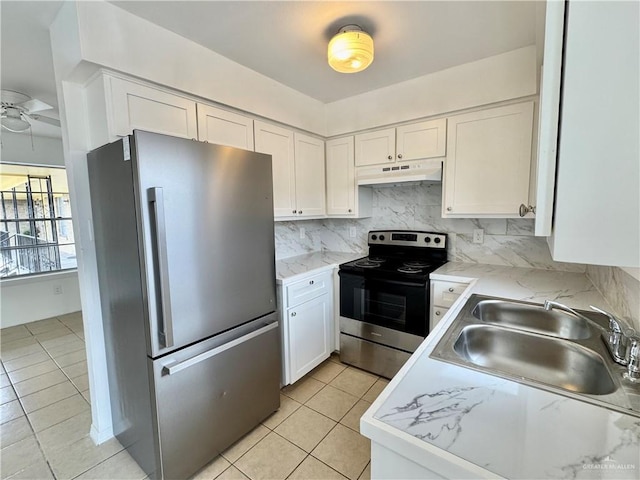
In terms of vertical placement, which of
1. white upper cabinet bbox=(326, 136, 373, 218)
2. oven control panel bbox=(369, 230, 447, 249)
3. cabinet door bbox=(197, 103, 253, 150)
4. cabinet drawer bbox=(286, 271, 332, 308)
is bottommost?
cabinet drawer bbox=(286, 271, 332, 308)

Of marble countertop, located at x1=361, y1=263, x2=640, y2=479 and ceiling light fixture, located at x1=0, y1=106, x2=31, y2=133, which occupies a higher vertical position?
ceiling light fixture, located at x1=0, y1=106, x2=31, y2=133

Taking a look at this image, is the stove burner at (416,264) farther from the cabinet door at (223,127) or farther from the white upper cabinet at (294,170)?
the cabinet door at (223,127)

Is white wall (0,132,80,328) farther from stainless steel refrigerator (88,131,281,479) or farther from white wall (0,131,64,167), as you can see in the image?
stainless steel refrigerator (88,131,281,479)

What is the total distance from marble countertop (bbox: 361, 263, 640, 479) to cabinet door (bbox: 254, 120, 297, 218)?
1.79m

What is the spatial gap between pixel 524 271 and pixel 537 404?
68.5 inches

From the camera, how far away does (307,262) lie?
2623mm

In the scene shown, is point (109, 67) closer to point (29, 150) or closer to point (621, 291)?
point (621, 291)

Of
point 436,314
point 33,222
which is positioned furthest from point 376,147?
point 33,222

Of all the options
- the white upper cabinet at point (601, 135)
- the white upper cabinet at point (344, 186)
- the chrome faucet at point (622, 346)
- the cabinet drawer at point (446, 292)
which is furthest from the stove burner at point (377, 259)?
the white upper cabinet at point (601, 135)

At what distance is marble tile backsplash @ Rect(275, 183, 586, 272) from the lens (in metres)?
2.24

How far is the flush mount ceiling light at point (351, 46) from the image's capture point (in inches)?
61.4

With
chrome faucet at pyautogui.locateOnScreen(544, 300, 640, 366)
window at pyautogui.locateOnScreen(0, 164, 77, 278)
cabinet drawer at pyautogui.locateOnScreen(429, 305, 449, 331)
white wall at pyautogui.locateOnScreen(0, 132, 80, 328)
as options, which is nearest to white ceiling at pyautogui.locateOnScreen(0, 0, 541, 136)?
chrome faucet at pyautogui.locateOnScreen(544, 300, 640, 366)

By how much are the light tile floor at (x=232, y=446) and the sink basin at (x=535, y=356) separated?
958 mm

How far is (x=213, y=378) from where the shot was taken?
154cm
